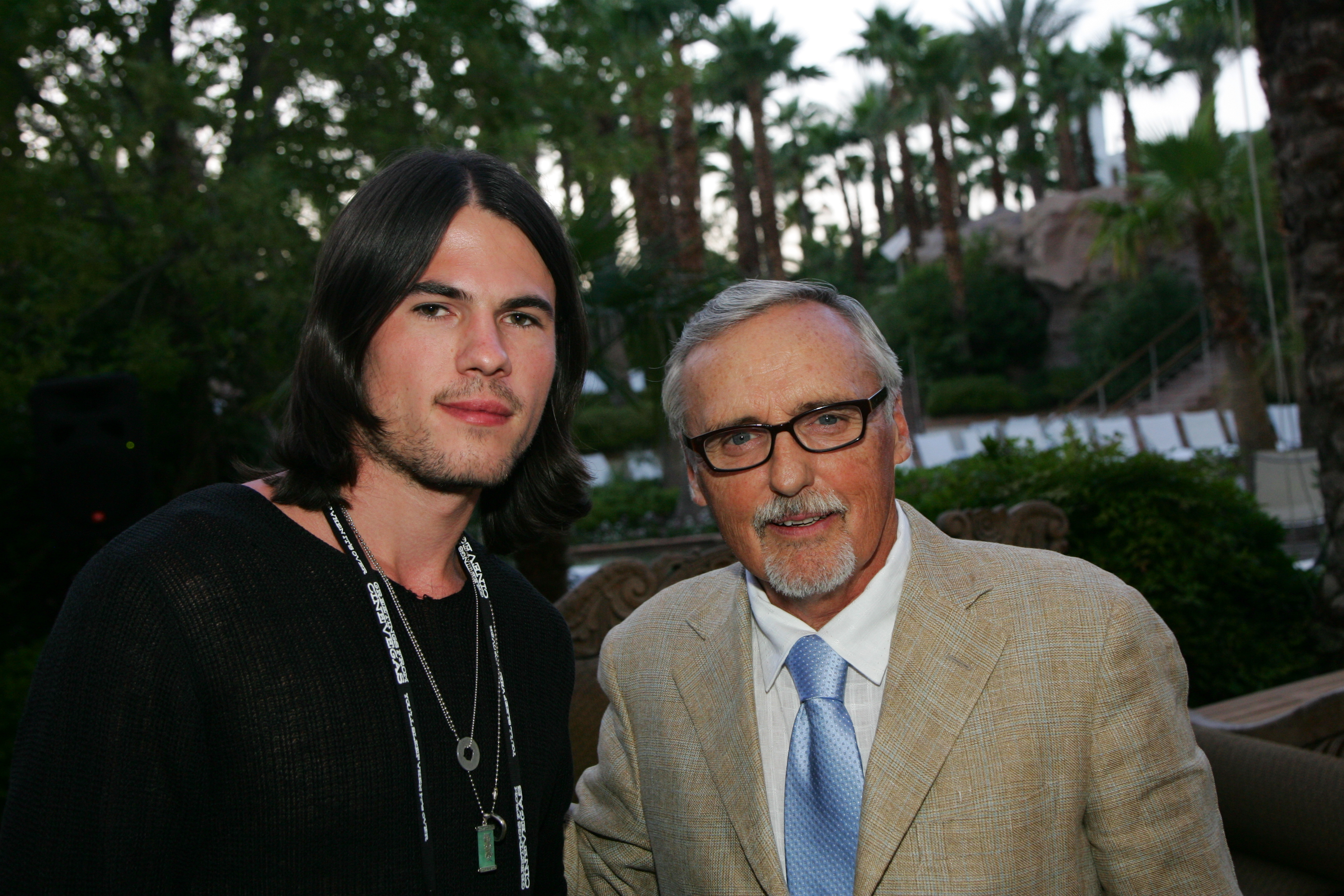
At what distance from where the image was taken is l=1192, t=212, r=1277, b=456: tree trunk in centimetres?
1412

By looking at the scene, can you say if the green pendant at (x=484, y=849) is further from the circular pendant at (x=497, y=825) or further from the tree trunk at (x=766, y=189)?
the tree trunk at (x=766, y=189)

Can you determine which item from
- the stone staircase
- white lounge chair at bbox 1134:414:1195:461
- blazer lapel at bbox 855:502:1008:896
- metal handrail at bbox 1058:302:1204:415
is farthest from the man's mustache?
the stone staircase

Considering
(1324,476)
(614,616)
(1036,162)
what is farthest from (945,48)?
(614,616)

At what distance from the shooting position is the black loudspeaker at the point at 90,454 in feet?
18.8

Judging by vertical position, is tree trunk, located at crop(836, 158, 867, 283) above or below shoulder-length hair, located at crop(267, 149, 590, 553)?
above

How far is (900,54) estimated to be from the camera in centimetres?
3042

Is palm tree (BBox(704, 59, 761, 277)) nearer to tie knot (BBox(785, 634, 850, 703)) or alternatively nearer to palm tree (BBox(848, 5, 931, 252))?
palm tree (BBox(848, 5, 931, 252))

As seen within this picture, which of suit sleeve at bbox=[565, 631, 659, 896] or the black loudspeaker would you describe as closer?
suit sleeve at bbox=[565, 631, 659, 896]

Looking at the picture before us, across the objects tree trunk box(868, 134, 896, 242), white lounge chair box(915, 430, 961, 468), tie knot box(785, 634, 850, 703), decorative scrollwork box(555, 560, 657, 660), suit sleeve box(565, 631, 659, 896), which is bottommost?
white lounge chair box(915, 430, 961, 468)

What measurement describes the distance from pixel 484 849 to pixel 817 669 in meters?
0.64

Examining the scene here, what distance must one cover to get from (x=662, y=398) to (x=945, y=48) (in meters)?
31.2

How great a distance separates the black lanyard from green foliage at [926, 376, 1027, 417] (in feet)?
87.5

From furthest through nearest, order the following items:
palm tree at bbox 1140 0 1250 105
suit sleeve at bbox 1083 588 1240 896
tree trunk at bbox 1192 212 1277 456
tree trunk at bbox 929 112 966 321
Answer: palm tree at bbox 1140 0 1250 105 → tree trunk at bbox 929 112 966 321 → tree trunk at bbox 1192 212 1277 456 → suit sleeve at bbox 1083 588 1240 896

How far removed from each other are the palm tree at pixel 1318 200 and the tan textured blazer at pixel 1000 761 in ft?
13.9
